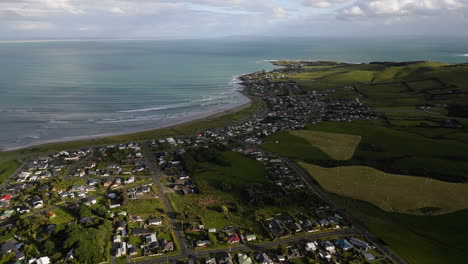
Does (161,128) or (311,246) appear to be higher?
(311,246)

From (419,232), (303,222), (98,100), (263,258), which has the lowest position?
(263,258)

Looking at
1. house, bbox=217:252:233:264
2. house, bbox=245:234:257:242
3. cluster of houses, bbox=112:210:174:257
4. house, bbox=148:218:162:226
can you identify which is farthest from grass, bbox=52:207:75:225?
house, bbox=245:234:257:242

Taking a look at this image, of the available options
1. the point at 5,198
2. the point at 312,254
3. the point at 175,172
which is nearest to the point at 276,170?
the point at 175,172

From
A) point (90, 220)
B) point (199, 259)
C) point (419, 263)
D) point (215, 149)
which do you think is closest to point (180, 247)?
point (199, 259)

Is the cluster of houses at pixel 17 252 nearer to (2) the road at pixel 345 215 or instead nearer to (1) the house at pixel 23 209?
(1) the house at pixel 23 209

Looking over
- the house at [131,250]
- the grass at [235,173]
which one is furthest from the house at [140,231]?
the grass at [235,173]

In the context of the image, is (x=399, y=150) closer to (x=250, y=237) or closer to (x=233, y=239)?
(x=250, y=237)

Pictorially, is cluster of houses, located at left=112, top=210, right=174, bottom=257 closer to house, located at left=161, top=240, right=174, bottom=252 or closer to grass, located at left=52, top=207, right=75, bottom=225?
house, located at left=161, top=240, right=174, bottom=252

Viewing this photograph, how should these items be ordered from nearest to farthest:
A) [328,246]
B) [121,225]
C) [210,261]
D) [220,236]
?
[210,261]
[328,246]
[220,236]
[121,225]

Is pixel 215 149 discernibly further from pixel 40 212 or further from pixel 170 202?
pixel 40 212
